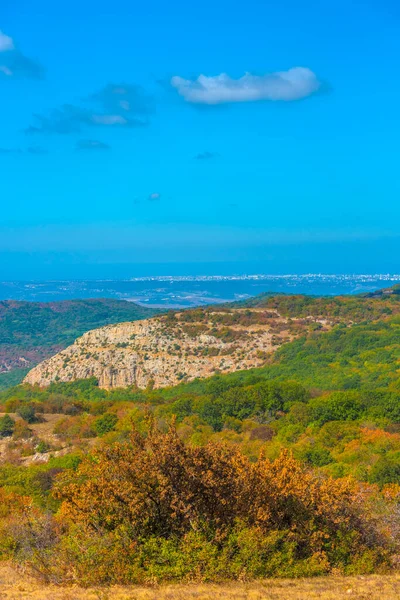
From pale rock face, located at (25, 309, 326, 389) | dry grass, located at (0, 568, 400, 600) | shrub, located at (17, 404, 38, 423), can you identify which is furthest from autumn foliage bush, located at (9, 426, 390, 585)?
pale rock face, located at (25, 309, 326, 389)

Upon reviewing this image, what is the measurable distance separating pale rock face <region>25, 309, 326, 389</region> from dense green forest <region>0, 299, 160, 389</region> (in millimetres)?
39528

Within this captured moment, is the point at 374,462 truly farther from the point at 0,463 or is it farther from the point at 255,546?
the point at 0,463

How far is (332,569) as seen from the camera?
17500 millimetres

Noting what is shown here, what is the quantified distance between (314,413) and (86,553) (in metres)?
31.8

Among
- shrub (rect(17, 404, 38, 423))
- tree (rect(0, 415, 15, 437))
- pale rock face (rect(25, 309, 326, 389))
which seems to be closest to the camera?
tree (rect(0, 415, 15, 437))

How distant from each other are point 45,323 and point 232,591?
533ft

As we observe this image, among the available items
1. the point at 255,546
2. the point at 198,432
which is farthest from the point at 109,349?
the point at 255,546

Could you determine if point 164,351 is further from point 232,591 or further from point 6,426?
point 232,591

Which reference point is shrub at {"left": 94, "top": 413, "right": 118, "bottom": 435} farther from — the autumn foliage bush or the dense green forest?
the dense green forest

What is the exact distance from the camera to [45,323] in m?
171

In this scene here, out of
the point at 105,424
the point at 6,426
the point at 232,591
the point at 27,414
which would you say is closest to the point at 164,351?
the point at 27,414

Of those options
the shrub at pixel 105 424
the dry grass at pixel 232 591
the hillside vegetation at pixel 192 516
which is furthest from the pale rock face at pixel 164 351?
the dry grass at pixel 232 591

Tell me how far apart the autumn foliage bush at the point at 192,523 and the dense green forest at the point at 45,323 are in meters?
114

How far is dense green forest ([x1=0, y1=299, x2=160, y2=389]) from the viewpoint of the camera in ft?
470
